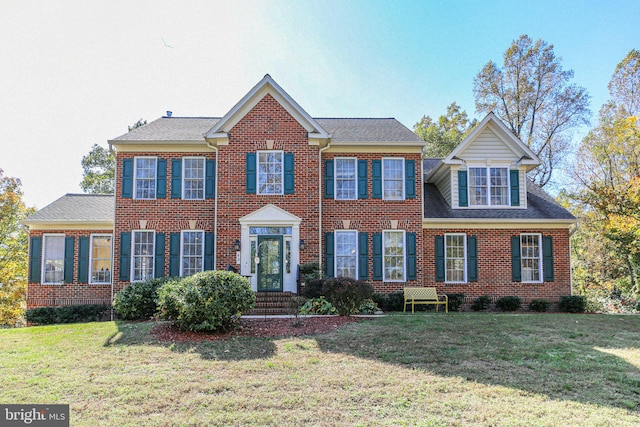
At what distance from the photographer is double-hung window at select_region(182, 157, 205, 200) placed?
1572 cm

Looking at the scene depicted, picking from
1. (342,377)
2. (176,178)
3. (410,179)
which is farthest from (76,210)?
(342,377)

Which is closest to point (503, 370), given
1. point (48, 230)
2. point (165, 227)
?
point (165, 227)

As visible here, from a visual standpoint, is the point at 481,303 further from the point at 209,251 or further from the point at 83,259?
the point at 83,259

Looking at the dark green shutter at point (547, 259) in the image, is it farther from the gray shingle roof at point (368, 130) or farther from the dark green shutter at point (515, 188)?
the gray shingle roof at point (368, 130)

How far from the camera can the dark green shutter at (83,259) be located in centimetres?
1562

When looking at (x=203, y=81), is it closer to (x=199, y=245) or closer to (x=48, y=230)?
(x=199, y=245)

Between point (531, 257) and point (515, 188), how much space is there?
270 cm

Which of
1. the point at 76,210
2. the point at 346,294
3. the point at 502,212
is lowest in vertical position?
the point at 346,294

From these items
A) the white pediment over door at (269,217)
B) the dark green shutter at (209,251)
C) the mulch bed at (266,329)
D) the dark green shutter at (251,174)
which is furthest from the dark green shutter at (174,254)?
the mulch bed at (266,329)

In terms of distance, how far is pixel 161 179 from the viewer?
615 inches

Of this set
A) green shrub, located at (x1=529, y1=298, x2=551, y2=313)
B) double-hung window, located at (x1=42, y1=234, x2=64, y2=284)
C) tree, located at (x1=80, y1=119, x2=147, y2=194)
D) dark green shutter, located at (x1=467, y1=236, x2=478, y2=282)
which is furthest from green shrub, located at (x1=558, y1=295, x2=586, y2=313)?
tree, located at (x1=80, y1=119, x2=147, y2=194)

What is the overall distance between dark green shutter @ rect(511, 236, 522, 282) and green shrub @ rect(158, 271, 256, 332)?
1041 cm

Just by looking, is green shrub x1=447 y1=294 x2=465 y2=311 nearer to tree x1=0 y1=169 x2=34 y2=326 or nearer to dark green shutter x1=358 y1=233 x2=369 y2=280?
dark green shutter x1=358 y1=233 x2=369 y2=280

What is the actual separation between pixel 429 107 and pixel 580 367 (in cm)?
2703
